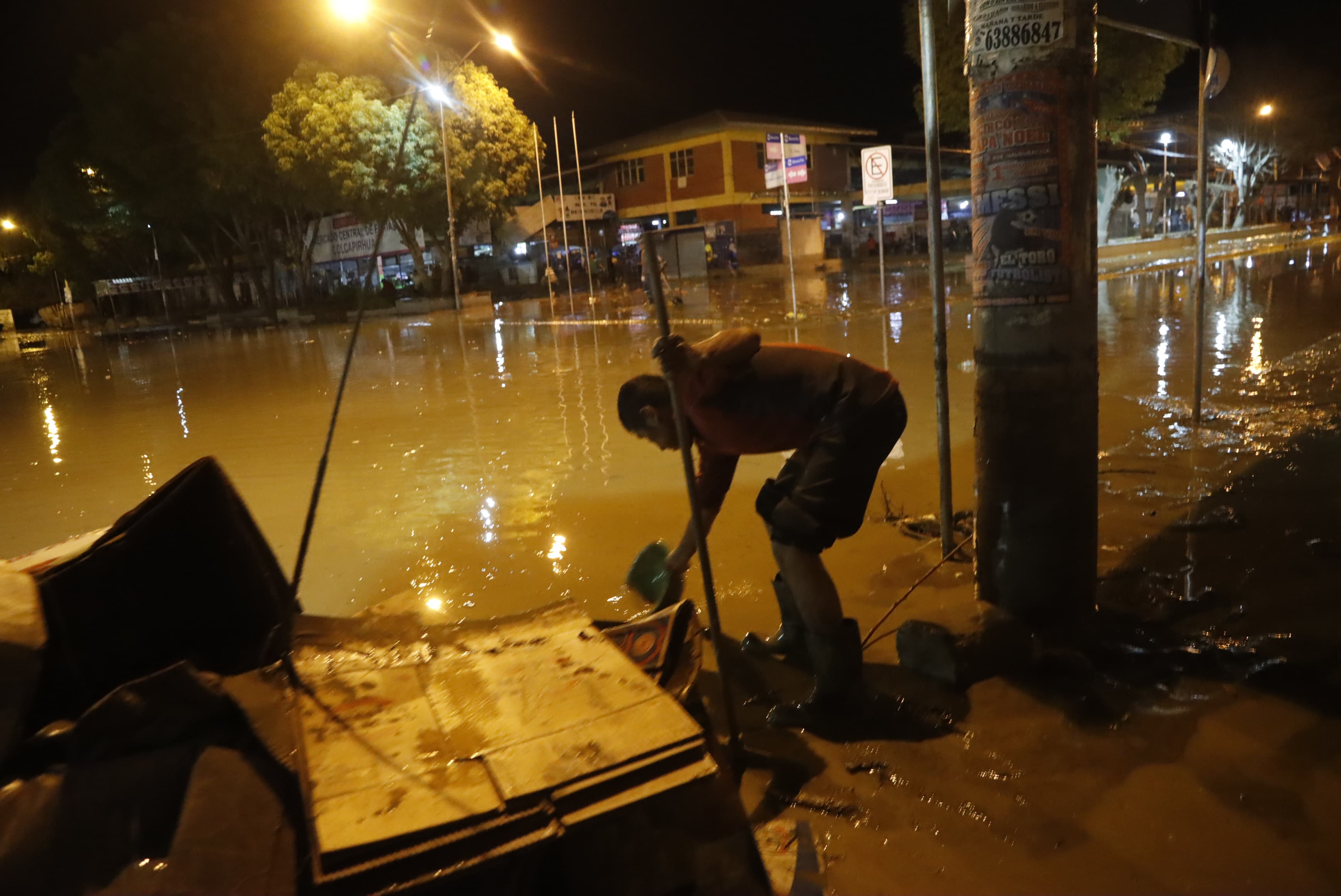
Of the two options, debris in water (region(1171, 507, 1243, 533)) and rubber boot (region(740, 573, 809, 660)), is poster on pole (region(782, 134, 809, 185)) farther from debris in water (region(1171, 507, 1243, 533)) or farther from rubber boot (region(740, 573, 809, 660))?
rubber boot (region(740, 573, 809, 660))

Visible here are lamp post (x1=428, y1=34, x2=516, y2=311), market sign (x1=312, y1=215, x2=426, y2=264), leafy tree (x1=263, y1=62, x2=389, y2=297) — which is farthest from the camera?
market sign (x1=312, y1=215, x2=426, y2=264)

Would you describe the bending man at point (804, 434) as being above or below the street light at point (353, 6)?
below

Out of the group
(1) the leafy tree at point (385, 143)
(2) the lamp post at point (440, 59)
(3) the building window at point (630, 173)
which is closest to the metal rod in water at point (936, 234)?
(2) the lamp post at point (440, 59)

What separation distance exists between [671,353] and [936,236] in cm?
187

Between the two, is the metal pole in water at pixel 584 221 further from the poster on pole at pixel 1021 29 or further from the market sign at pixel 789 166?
the poster on pole at pixel 1021 29

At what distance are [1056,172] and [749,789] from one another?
2.38 meters

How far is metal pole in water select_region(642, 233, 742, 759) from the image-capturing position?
2691 millimetres

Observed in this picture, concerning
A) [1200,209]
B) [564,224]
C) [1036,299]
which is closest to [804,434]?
[1036,299]

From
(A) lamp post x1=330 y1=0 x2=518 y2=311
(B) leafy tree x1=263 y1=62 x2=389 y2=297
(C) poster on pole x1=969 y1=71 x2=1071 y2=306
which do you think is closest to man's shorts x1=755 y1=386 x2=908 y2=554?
(C) poster on pole x1=969 y1=71 x2=1071 y2=306

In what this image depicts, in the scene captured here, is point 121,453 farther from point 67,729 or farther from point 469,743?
point 469,743

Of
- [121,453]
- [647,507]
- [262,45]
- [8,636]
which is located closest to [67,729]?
[8,636]

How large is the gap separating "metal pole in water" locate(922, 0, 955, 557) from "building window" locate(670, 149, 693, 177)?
37.1 m

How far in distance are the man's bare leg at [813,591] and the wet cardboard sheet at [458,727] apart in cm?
82

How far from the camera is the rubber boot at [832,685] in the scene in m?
3.25
